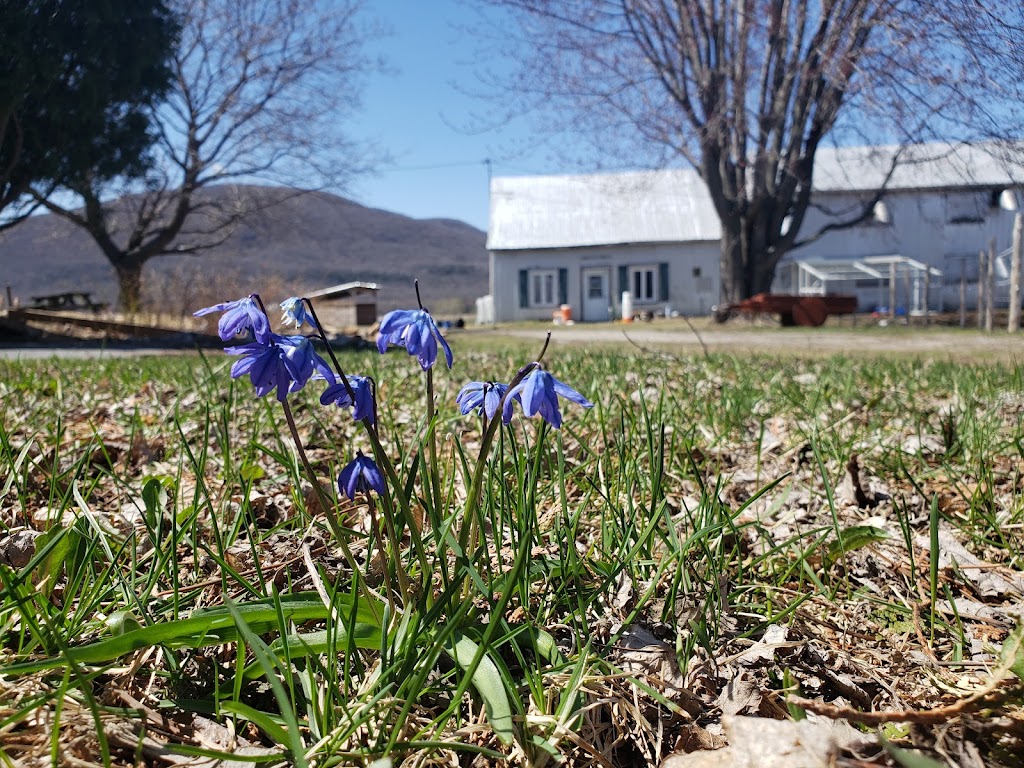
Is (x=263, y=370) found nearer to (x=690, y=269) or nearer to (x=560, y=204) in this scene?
(x=690, y=269)

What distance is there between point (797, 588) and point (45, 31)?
7.25 meters

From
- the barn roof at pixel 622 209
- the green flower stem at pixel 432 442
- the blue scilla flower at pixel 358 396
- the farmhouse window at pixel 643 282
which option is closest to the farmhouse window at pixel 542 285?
the barn roof at pixel 622 209

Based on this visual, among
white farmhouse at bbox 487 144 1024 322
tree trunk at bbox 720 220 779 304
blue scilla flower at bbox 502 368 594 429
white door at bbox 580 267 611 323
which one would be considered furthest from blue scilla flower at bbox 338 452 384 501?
white door at bbox 580 267 611 323

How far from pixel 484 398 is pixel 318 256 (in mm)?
97944

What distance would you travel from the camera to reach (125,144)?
1641cm

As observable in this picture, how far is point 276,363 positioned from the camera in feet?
3.76

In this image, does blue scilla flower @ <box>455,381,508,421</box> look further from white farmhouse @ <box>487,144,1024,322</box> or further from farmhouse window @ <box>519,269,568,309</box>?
farmhouse window @ <box>519,269,568,309</box>

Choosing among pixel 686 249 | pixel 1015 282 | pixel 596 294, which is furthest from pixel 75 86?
pixel 686 249

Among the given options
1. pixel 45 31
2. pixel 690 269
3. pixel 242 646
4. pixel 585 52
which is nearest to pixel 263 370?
pixel 242 646

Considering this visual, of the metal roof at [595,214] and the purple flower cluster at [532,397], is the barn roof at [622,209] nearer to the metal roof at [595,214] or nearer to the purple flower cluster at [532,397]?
the metal roof at [595,214]

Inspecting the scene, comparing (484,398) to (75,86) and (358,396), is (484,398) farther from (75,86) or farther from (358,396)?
(75,86)

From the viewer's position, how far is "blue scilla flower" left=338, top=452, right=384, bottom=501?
1247 millimetres

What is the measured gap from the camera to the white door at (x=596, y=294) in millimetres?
32625

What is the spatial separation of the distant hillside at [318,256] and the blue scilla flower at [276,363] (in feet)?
85.3
